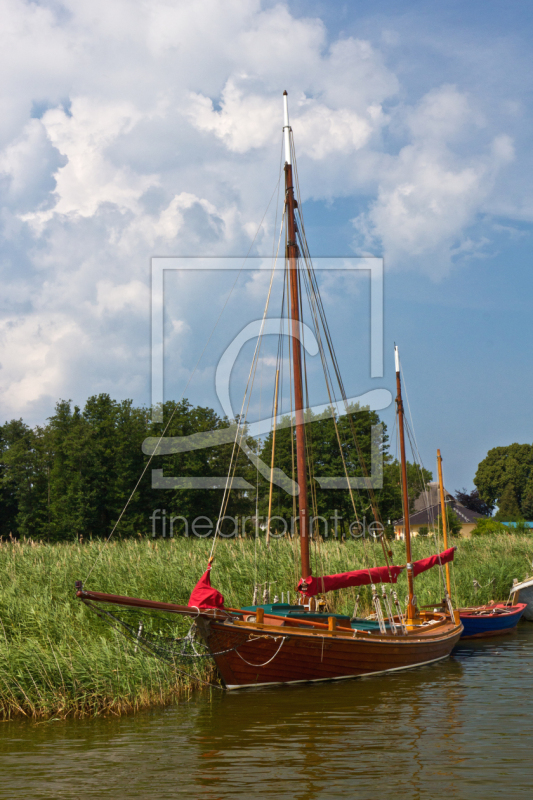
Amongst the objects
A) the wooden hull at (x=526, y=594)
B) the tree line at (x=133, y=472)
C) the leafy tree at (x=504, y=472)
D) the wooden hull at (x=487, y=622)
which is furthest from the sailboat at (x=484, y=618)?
the leafy tree at (x=504, y=472)

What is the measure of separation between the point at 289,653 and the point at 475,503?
112986 mm

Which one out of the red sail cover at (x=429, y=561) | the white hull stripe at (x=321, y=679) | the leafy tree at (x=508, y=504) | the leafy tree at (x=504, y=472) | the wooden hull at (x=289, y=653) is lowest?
the white hull stripe at (x=321, y=679)

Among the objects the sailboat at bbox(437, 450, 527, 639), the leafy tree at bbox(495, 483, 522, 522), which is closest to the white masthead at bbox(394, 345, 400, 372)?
the sailboat at bbox(437, 450, 527, 639)

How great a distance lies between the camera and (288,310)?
748 inches

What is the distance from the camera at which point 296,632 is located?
13.9 m

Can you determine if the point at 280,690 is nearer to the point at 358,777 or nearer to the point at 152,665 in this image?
the point at 152,665

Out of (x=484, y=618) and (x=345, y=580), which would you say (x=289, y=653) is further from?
(x=484, y=618)

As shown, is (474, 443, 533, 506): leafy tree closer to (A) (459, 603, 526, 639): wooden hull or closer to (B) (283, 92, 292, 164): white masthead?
(A) (459, 603, 526, 639): wooden hull

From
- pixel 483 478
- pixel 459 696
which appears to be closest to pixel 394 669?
pixel 459 696

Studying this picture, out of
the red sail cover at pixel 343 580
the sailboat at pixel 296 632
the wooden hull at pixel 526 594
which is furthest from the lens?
the wooden hull at pixel 526 594

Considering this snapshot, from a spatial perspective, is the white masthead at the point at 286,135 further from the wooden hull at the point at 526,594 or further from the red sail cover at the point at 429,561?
the wooden hull at the point at 526,594

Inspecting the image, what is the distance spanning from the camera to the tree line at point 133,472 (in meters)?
57.0

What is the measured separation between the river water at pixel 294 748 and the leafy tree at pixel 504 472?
10720 cm

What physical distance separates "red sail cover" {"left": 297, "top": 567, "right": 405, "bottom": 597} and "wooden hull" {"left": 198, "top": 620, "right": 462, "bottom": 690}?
5.35ft
